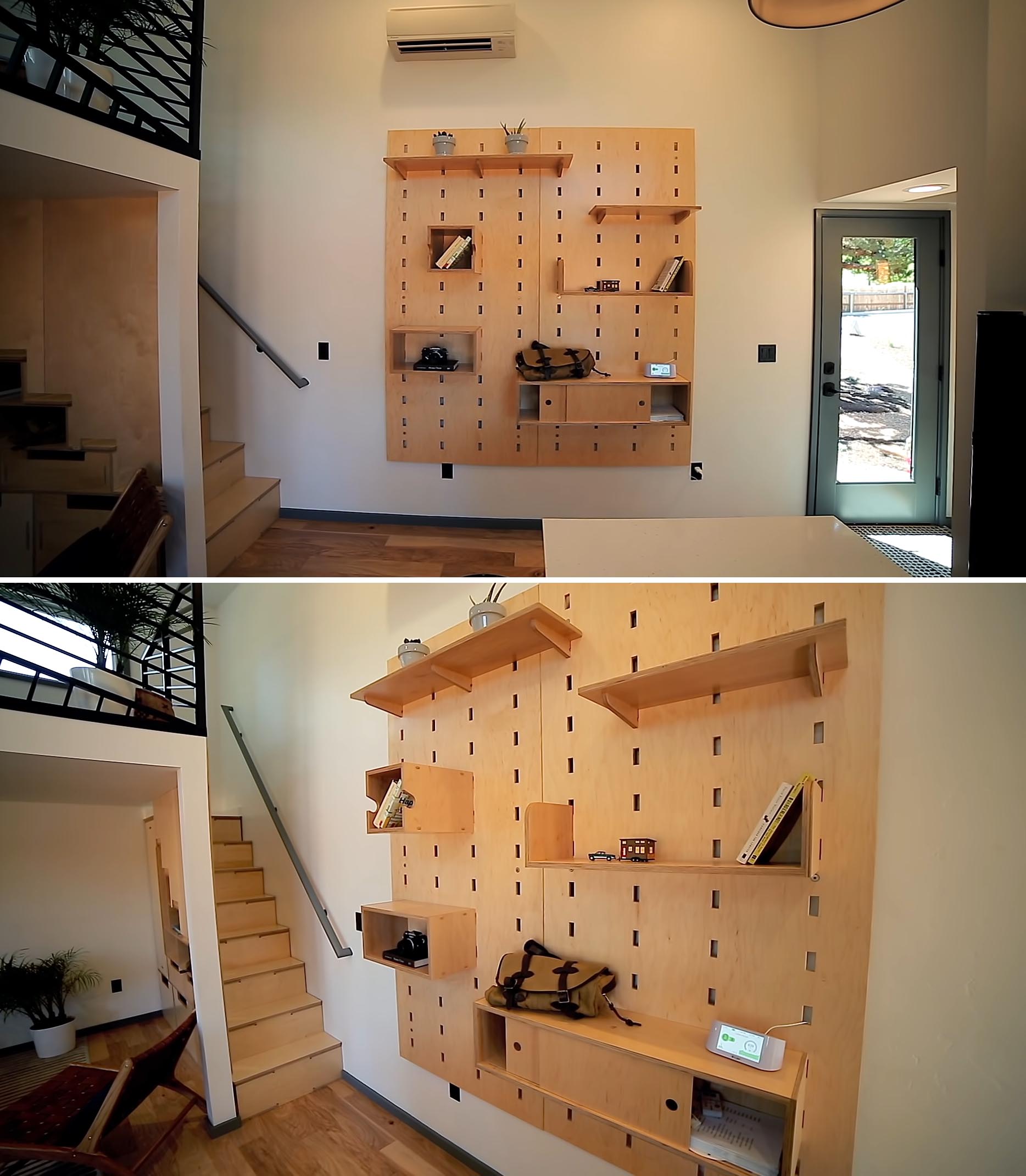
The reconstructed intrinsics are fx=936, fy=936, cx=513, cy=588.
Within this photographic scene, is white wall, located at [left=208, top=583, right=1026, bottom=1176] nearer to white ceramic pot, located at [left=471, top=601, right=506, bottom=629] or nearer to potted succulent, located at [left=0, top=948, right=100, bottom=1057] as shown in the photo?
white ceramic pot, located at [left=471, top=601, right=506, bottom=629]

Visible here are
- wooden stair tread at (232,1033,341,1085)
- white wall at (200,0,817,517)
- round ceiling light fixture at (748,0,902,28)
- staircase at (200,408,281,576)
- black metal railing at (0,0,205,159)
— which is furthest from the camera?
staircase at (200,408,281,576)

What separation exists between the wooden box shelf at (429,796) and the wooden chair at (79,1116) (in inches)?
20.1

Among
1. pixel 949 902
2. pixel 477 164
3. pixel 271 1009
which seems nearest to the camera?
pixel 949 902

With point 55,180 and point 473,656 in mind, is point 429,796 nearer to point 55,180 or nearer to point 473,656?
point 473,656

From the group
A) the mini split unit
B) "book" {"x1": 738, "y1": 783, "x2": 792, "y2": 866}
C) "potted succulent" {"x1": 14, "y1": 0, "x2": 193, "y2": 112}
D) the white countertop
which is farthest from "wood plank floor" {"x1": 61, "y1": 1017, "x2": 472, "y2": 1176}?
"potted succulent" {"x1": 14, "y1": 0, "x2": 193, "y2": 112}

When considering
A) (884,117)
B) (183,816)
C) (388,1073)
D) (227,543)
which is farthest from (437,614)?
(884,117)

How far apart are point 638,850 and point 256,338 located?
2.25 m

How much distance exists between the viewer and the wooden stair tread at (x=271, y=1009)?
1.52 meters

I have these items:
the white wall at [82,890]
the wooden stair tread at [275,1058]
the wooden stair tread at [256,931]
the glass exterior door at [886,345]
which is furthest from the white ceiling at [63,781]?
the glass exterior door at [886,345]

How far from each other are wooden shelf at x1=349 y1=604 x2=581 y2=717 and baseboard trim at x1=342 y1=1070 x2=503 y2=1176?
62 centimetres

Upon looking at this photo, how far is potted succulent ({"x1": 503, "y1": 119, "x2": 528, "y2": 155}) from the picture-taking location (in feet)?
8.82

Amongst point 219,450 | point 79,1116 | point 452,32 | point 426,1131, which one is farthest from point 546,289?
point 79,1116

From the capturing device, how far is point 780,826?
1367 millimetres

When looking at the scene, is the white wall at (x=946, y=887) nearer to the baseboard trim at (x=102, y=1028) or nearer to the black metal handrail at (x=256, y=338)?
the baseboard trim at (x=102, y=1028)
